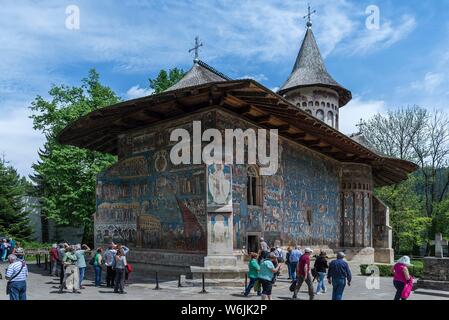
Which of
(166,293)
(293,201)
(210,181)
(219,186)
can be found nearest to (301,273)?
(166,293)

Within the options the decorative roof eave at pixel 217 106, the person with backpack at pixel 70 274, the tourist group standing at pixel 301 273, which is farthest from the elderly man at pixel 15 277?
the decorative roof eave at pixel 217 106

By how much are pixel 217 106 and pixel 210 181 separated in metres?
2.27

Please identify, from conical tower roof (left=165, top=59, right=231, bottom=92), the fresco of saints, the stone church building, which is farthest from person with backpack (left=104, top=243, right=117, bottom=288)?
conical tower roof (left=165, top=59, right=231, bottom=92)

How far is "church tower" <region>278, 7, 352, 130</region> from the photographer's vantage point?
1049 inches

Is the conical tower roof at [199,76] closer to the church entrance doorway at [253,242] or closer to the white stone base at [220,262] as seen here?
the church entrance doorway at [253,242]

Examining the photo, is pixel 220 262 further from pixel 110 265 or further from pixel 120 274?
pixel 110 265

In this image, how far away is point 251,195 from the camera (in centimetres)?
1480

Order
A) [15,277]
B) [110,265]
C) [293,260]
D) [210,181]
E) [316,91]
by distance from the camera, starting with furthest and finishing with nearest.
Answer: [316,91], [293,260], [210,181], [110,265], [15,277]

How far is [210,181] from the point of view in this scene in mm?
12711

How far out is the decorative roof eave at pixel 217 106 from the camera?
12391 millimetres

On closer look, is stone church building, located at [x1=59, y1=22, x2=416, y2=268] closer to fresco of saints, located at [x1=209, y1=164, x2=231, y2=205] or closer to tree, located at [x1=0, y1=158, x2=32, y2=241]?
fresco of saints, located at [x1=209, y1=164, x2=231, y2=205]

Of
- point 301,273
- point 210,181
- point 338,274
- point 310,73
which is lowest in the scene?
point 301,273

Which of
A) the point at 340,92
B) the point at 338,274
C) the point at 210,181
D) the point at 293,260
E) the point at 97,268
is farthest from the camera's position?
the point at 340,92

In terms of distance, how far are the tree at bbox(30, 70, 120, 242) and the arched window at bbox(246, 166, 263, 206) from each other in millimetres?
11816
